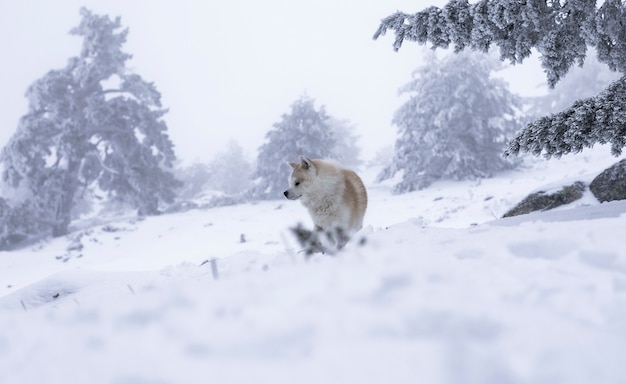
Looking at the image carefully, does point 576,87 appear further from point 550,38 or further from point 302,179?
point 302,179

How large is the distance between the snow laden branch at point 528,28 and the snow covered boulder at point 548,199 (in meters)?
3.16

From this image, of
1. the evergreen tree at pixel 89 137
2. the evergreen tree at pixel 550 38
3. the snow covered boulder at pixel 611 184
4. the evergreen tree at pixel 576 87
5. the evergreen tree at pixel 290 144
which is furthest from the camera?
the evergreen tree at pixel 576 87

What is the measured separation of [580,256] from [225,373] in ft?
5.71

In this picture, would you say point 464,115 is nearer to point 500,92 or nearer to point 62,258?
point 500,92

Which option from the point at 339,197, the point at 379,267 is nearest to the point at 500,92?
the point at 339,197

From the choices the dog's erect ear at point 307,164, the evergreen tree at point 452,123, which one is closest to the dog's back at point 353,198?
the dog's erect ear at point 307,164

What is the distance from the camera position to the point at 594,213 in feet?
14.4

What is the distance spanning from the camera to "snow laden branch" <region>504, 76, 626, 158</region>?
456 cm

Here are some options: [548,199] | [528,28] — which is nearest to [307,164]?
[528,28]

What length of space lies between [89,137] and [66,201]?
366cm

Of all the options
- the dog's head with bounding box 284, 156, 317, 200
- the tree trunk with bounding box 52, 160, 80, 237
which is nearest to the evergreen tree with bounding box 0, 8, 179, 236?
the tree trunk with bounding box 52, 160, 80, 237

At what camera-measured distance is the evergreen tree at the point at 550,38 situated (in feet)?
15.3

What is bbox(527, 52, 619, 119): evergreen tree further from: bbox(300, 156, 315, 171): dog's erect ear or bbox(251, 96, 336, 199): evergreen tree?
bbox(300, 156, 315, 171): dog's erect ear

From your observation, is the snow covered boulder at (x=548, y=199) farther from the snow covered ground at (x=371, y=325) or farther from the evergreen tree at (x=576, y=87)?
the evergreen tree at (x=576, y=87)
